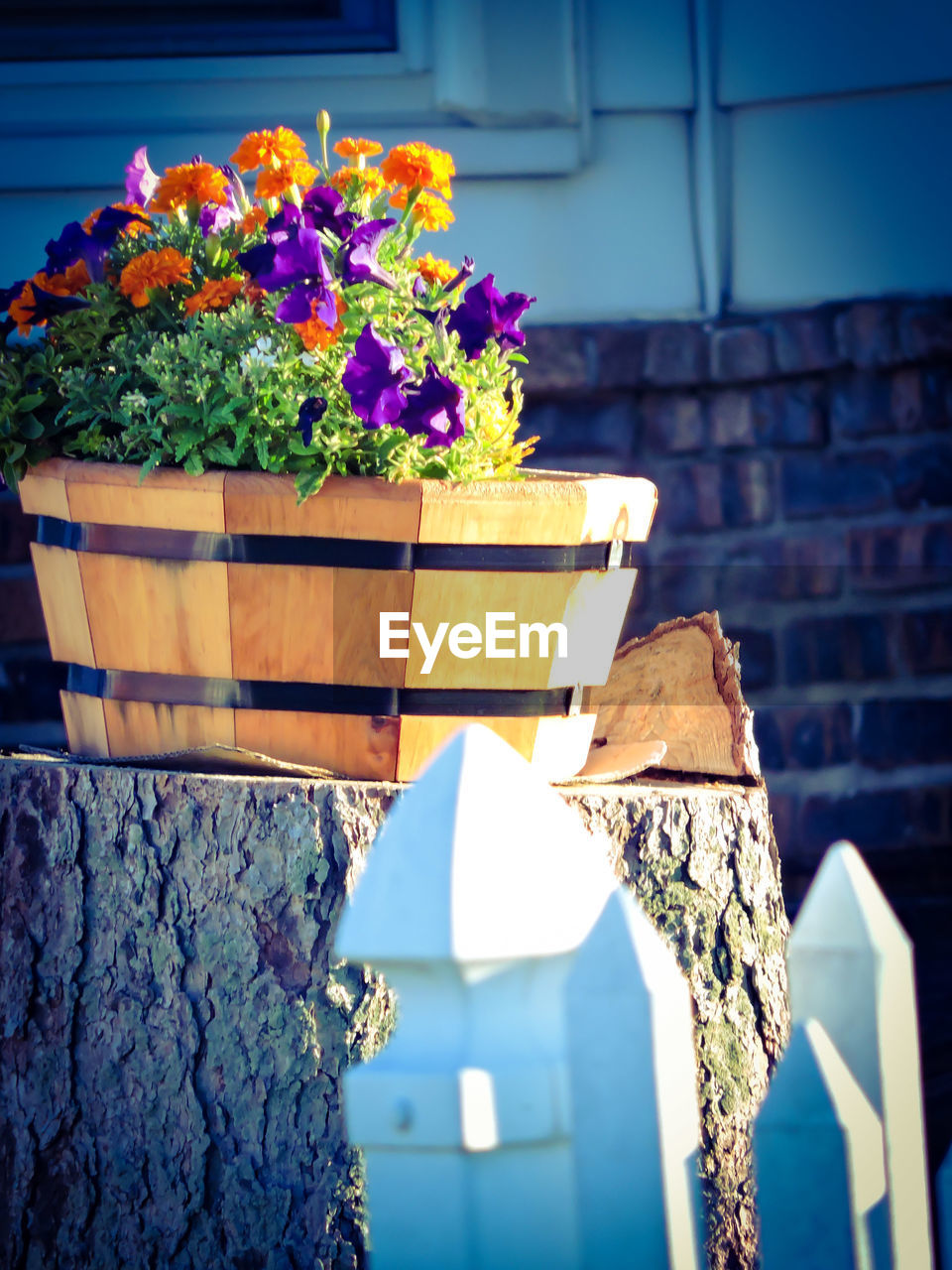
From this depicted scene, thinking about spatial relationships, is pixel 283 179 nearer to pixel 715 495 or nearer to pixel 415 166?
pixel 415 166

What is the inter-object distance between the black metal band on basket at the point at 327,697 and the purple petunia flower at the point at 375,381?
284 millimetres

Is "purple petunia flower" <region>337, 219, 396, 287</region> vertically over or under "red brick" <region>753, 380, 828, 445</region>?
under

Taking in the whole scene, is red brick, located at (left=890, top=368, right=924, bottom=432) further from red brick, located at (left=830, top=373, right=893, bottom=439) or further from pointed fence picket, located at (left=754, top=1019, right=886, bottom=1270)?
pointed fence picket, located at (left=754, top=1019, right=886, bottom=1270)

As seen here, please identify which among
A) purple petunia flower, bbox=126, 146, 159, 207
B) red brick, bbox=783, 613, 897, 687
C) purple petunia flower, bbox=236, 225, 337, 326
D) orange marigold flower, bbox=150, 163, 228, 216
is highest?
purple petunia flower, bbox=126, 146, 159, 207

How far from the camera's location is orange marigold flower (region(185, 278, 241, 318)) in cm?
140

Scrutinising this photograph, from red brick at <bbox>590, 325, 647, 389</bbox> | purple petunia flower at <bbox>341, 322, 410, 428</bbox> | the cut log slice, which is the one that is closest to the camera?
purple petunia flower at <bbox>341, 322, 410, 428</bbox>

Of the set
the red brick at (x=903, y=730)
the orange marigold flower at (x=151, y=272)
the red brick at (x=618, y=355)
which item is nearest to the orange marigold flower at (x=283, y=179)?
the orange marigold flower at (x=151, y=272)

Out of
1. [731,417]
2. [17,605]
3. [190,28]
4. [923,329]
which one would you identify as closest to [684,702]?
[731,417]

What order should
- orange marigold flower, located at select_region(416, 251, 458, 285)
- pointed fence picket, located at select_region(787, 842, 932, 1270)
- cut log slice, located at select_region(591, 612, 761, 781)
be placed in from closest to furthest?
pointed fence picket, located at select_region(787, 842, 932, 1270) → orange marigold flower, located at select_region(416, 251, 458, 285) → cut log slice, located at select_region(591, 612, 761, 781)

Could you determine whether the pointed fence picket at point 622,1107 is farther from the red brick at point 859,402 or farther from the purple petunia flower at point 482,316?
the red brick at point 859,402

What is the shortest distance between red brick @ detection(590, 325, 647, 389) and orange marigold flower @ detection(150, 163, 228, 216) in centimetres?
109

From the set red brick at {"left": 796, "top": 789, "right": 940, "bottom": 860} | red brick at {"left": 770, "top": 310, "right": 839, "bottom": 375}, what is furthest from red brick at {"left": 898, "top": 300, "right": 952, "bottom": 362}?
red brick at {"left": 796, "top": 789, "right": 940, "bottom": 860}

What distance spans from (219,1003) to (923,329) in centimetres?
185

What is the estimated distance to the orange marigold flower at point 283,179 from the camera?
1.36 metres
